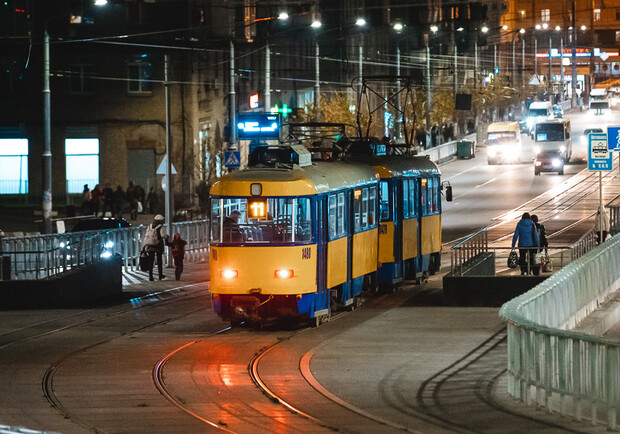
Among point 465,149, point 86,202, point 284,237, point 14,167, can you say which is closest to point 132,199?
point 86,202

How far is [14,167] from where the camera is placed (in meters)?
60.5

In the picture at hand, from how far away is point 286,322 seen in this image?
23.7 m

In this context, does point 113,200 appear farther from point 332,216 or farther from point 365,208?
point 332,216

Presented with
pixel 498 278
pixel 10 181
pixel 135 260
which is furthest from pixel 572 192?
pixel 498 278

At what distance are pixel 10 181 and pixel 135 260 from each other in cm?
2547

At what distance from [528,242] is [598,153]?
2.38m

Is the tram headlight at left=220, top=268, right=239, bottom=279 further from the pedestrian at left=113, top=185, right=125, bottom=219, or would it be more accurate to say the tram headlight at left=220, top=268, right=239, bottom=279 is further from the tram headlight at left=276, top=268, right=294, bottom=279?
the pedestrian at left=113, top=185, right=125, bottom=219

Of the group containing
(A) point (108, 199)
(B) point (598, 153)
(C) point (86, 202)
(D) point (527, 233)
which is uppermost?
(B) point (598, 153)

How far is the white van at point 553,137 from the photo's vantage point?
71000 millimetres

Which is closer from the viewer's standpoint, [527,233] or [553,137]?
[527,233]

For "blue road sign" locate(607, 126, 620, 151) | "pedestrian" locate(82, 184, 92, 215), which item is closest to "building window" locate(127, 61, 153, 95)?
"pedestrian" locate(82, 184, 92, 215)

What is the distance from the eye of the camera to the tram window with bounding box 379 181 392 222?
90.2 ft

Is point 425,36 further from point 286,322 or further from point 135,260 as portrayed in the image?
point 286,322

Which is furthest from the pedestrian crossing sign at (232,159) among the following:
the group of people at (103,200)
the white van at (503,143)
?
Answer: the white van at (503,143)
